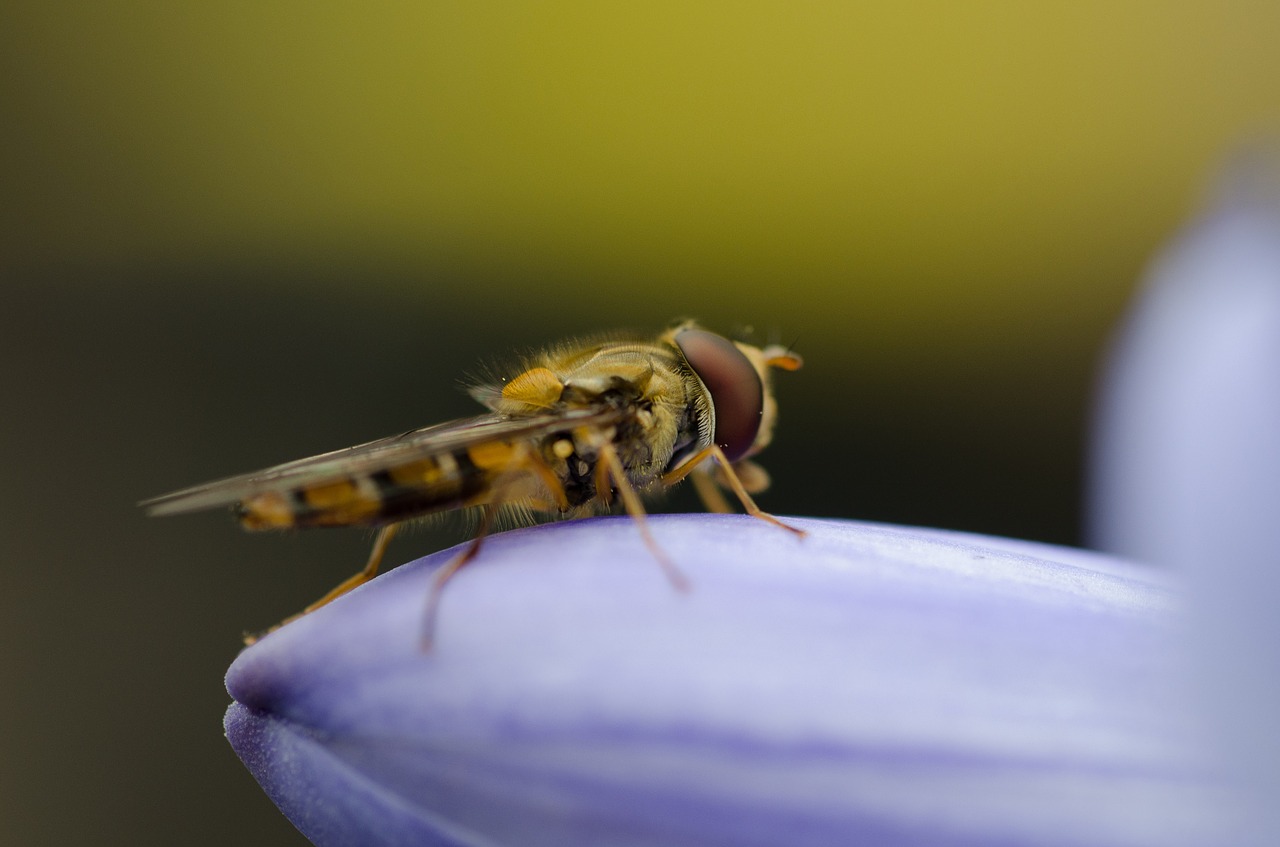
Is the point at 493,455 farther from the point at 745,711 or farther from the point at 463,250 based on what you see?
the point at 463,250

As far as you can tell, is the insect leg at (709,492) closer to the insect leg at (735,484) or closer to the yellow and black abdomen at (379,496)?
the insect leg at (735,484)

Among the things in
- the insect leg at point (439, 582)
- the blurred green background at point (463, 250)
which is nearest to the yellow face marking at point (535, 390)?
the insect leg at point (439, 582)

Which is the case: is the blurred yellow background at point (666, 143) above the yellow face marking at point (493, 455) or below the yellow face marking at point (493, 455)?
above

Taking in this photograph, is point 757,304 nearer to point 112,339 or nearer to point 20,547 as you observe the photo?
point 112,339

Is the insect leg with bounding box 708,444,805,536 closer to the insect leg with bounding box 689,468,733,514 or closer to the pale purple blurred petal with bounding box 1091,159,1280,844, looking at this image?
the insect leg with bounding box 689,468,733,514

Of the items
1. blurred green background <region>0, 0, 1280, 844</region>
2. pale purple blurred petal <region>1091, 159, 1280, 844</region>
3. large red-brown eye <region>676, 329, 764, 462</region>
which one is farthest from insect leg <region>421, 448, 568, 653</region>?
blurred green background <region>0, 0, 1280, 844</region>

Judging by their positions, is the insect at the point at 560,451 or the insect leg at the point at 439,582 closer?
the insect leg at the point at 439,582

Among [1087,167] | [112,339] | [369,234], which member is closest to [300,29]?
[369,234]
